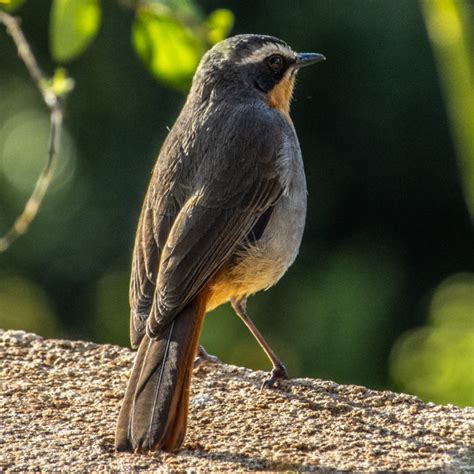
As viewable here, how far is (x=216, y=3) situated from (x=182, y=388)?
4976 mm

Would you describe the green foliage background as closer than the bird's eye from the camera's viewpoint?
No

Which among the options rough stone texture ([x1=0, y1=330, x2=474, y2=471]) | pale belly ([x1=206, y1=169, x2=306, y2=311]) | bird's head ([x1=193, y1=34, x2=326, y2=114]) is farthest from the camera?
bird's head ([x1=193, y1=34, x2=326, y2=114])

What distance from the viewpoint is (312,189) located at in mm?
9117

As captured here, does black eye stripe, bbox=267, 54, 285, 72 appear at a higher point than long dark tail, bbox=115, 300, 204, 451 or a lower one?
higher

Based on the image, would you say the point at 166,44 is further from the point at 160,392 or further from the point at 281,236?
the point at 281,236

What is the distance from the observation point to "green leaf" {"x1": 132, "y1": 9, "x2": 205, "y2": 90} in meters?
4.50

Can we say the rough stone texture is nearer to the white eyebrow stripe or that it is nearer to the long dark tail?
the long dark tail

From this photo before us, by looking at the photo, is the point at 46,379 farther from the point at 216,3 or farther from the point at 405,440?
the point at 216,3

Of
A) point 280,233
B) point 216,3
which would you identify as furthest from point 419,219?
point 280,233

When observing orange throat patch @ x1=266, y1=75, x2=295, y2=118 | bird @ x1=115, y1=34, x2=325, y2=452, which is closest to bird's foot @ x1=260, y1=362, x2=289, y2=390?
bird @ x1=115, y1=34, x2=325, y2=452

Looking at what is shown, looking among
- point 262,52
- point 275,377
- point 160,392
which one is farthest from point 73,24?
point 262,52

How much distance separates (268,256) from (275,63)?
1.13 meters

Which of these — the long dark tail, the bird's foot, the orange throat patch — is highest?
the orange throat patch

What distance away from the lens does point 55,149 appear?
525 cm
